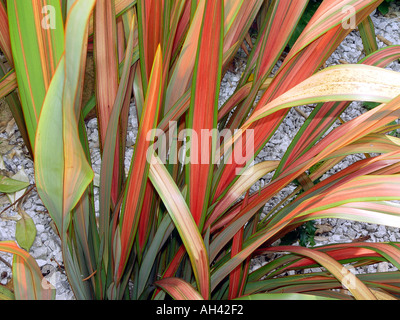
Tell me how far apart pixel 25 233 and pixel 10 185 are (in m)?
0.11

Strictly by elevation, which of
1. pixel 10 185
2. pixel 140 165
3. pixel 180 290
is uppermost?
pixel 10 185

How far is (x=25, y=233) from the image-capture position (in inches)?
33.6

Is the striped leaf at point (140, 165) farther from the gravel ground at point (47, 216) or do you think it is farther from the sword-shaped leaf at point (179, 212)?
the gravel ground at point (47, 216)

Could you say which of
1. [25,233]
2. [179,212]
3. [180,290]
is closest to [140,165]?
[179,212]

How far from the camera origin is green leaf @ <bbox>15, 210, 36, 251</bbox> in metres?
0.85

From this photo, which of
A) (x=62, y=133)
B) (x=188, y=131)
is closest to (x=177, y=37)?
(x=188, y=131)

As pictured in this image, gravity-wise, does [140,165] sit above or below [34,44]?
below

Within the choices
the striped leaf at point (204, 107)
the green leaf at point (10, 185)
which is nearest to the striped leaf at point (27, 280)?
the striped leaf at point (204, 107)

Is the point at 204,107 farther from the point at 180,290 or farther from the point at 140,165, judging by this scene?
the point at 180,290

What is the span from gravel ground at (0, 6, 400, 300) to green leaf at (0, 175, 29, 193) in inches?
1.5

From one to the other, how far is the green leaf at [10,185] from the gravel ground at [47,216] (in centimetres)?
4
